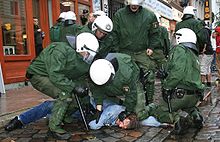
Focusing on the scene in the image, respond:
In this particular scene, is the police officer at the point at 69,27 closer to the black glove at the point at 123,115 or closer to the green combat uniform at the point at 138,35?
the green combat uniform at the point at 138,35

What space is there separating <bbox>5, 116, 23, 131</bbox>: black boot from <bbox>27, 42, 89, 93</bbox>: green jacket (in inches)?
27.8

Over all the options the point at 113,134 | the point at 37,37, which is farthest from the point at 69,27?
the point at 37,37

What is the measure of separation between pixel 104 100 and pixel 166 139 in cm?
112

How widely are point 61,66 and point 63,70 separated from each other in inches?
5.0

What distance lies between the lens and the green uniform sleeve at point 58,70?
16.9ft

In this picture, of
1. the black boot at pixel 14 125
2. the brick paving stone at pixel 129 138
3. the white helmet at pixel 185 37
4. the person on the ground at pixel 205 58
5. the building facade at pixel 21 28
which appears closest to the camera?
the brick paving stone at pixel 129 138

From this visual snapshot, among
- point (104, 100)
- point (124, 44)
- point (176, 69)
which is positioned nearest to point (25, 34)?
point (124, 44)

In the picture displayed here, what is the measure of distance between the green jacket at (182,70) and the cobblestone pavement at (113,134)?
0.61 m

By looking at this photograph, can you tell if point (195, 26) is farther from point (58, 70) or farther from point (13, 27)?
point (13, 27)

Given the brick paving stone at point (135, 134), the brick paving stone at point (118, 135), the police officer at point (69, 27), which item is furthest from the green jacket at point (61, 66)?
the police officer at point (69, 27)

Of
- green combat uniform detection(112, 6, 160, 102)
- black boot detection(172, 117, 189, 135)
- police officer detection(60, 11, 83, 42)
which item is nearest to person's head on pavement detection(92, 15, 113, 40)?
green combat uniform detection(112, 6, 160, 102)

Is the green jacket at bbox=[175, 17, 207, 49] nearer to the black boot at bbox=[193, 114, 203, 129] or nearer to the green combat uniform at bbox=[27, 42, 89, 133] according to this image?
the black boot at bbox=[193, 114, 203, 129]

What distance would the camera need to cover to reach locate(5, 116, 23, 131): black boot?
575 cm

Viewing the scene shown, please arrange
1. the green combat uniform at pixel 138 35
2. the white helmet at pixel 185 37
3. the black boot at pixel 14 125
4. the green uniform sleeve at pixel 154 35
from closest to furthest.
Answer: the white helmet at pixel 185 37 → the black boot at pixel 14 125 → the green combat uniform at pixel 138 35 → the green uniform sleeve at pixel 154 35
